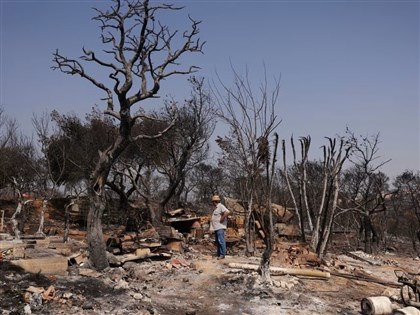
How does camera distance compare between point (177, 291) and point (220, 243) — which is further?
point (220, 243)

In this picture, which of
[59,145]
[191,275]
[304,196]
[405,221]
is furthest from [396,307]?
[405,221]

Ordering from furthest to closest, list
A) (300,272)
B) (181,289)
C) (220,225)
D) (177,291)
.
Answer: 1. (220,225)
2. (300,272)
3. (181,289)
4. (177,291)

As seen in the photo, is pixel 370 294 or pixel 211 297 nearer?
pixel 211 297

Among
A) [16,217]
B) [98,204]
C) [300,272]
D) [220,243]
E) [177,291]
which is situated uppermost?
[98,204]

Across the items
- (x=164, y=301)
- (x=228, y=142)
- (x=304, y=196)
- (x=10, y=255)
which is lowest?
(x=164, y=301)

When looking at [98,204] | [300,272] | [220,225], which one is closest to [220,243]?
[220,225]

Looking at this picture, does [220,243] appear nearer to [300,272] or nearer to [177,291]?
[300,272]

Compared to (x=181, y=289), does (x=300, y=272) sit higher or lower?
higher

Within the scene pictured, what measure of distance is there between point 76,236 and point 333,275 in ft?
36.1

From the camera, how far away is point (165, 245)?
36.9 feet

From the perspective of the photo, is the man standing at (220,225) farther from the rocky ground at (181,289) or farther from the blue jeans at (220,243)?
the rocky ground at (181,289)

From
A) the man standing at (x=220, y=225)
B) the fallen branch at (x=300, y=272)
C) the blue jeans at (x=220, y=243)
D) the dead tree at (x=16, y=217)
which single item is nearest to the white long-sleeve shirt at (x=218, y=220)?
the man standing at (x=220, y=225)

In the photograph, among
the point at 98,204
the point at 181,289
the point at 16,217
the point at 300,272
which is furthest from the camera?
the point at 16,217

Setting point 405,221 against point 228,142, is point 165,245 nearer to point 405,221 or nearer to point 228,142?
point 228,142
